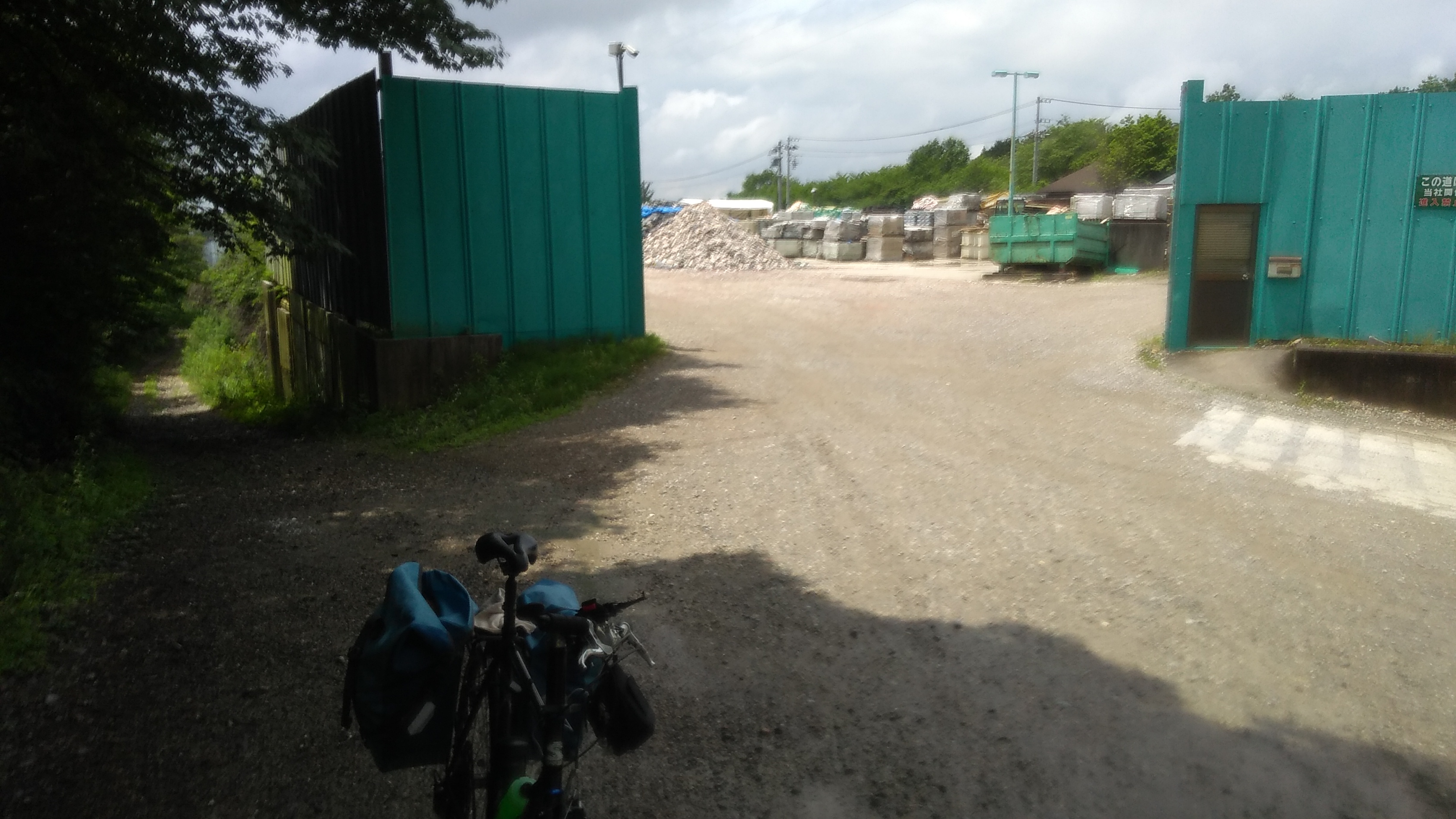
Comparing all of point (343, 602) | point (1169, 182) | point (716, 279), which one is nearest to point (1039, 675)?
point (343, 602)

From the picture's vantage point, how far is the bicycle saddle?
9.60 feet

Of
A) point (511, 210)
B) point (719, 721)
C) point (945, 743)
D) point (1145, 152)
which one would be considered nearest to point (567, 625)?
point (719, 721)

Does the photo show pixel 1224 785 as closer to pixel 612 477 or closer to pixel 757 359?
pixel 612 477

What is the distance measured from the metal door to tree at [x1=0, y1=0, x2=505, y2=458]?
7619 millimetres

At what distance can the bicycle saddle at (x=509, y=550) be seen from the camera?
2.93m

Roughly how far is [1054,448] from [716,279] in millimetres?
18403

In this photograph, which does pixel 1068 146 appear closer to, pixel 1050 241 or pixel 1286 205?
pixel 1050 241

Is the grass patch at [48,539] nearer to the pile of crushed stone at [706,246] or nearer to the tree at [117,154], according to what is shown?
the tree at [117,154]

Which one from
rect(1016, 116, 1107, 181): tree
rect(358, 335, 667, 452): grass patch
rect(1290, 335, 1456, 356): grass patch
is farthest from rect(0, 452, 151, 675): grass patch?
rect(1016, 116, 1107, 181): tree

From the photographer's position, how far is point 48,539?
22.8 ft

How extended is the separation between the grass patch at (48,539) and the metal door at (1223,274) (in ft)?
34.3

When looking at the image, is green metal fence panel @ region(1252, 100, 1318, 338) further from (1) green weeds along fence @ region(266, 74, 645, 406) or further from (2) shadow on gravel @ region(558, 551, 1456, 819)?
(2) shadow on gravel @ region(558, 551, 1456, 819)

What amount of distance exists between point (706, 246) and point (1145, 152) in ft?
131

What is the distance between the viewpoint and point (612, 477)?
857 cm
